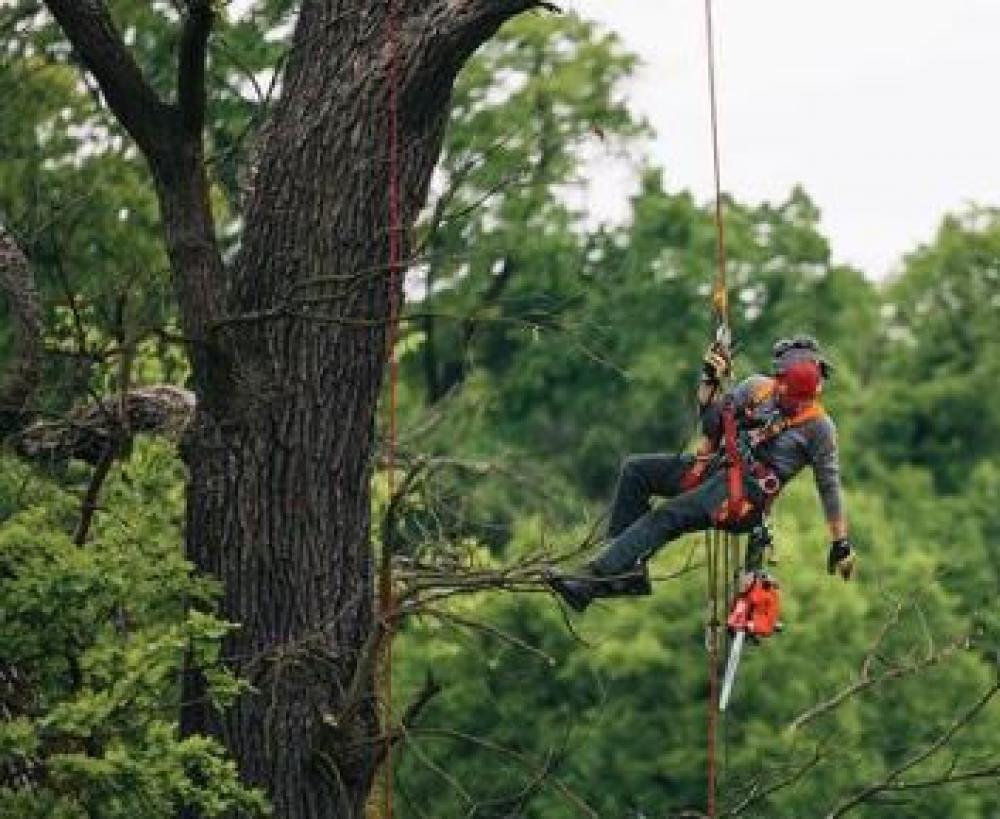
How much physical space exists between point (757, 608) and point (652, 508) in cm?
62

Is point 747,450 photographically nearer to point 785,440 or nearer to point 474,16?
point 785,440

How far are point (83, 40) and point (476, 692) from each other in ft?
85.8

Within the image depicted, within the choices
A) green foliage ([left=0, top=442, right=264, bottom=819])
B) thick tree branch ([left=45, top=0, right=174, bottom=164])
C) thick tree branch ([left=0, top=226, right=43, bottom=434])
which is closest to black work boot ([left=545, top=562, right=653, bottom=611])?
green foliage ([left=0, top=442, right=264, bottom=819])

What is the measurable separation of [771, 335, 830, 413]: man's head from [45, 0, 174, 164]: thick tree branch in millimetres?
2566

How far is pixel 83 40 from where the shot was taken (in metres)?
13.6

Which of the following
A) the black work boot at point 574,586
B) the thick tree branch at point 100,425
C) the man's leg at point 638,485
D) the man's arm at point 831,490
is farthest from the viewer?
the thick tree branch at point 100,425

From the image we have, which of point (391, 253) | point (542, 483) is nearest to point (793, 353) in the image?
point (391, 253)

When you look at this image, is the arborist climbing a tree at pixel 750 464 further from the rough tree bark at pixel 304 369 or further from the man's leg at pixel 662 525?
the rough tree bark at pixel 304 369

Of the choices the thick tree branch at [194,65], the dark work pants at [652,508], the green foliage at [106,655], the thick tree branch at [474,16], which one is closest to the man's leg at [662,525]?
the dark work pants at [652,508]

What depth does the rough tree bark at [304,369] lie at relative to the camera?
45.4ft

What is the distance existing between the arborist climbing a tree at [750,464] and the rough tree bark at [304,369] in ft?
3.09

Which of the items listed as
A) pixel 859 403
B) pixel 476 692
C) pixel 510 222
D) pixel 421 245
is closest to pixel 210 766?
pixel 421 245

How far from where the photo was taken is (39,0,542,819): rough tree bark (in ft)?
45.4

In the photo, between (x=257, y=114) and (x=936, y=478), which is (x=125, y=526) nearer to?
(x=257, y=114)
